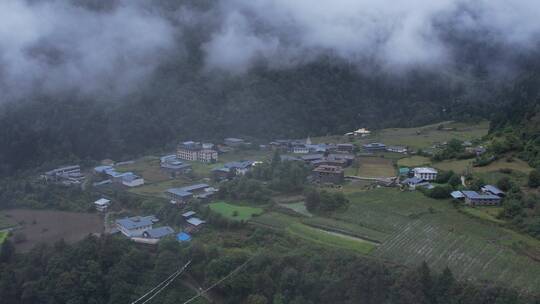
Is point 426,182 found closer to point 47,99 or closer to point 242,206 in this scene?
point 242,206

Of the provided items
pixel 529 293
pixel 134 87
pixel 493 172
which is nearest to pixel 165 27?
pixel 134 87

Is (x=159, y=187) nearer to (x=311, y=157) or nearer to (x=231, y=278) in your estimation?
(x=311, y=157)

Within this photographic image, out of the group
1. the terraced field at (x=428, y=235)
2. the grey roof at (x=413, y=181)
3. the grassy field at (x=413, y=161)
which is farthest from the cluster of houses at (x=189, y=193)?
the grassy field at (x=413, y=161)

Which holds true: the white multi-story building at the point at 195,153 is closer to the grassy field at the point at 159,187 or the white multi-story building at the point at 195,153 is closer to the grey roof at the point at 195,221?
the grassy field at the point at 159,187

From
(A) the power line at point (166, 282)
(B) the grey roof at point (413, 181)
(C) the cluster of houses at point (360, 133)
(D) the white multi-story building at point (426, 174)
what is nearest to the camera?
(A) the power line at point (166, 282)

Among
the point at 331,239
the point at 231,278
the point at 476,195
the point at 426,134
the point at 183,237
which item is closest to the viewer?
the point at 231,278

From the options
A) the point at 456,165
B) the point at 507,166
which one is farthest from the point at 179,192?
the point at 507,166

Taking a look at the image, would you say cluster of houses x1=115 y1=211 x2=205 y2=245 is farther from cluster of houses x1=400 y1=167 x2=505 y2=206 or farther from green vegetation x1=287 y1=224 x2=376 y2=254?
cluster of houses x1=400 y1=167 x2=505 y2=206
